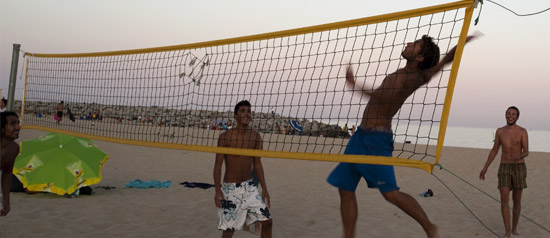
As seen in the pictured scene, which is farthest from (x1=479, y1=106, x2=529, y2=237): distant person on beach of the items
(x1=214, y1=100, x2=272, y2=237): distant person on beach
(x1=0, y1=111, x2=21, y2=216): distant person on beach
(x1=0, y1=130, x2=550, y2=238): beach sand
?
(x1=0, y1=111, x2=21, y2=216): distant person on beach

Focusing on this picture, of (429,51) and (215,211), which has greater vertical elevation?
(429,51)

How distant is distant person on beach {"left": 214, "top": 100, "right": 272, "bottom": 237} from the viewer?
401 centimetres

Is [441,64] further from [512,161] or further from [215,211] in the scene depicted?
[215,211]

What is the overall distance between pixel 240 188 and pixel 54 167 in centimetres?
418

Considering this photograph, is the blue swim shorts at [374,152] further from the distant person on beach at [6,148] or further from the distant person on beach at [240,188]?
the distant person on beach at [6,148]

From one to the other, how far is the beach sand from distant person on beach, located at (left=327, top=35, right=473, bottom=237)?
2.21 m

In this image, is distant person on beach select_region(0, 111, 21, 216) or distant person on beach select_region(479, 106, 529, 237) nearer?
distant person on beach select_region(0, 111, 21, 216)

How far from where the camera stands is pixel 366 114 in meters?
3.91

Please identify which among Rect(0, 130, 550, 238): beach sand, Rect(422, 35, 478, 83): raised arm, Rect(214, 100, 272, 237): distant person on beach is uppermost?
Rect(422, 35, 478, 83): raised arm

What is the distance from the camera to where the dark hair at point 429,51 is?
366 cm

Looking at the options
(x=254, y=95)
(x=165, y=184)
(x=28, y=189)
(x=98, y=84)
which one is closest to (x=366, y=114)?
(x=254, y=95)

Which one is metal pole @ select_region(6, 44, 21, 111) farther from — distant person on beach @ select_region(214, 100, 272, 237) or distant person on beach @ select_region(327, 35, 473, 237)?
distant person on beach @ select_region(327, 35, 473, 237)

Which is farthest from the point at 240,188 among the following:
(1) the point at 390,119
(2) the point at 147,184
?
(2) the point at 147,184

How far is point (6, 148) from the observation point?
3.63 metres
